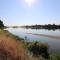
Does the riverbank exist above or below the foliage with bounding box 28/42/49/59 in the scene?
above

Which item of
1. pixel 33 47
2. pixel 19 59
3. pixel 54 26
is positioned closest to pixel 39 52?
pixel 33 47

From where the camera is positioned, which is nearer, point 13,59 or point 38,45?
point 13,59

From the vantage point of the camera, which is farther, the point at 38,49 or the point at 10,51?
the point at 38,49

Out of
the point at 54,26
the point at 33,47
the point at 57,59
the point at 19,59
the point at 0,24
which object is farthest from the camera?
the point at 54,26

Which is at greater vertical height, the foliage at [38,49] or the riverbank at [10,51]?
the riverbank at [10,51]

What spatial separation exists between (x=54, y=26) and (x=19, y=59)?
614ft

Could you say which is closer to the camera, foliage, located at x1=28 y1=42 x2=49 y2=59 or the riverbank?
the riverbank

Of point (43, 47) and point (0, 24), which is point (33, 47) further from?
point (0, 24)

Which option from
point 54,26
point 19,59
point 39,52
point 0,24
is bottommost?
point 54,26

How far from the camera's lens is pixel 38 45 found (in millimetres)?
21766

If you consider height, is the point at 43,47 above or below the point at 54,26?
above

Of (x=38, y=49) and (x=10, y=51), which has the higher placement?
(x=10, y=51)

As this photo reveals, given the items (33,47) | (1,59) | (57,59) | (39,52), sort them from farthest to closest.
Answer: (33,47) < (39,52) < (57,59) < (1,59)

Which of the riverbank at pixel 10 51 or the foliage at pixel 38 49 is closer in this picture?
the riverbank at pixel 10 51
